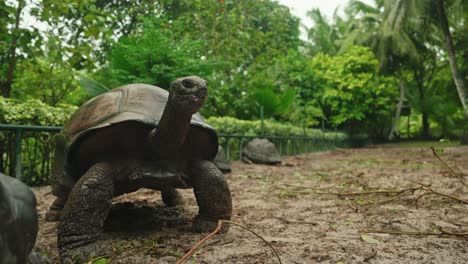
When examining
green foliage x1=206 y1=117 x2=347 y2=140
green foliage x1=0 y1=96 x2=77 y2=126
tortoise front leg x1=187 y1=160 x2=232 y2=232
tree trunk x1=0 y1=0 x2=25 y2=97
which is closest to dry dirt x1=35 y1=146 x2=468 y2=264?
tortoise front leg x1=187 y1=160 x2=232 y2=232

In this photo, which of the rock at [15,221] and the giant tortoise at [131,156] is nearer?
the rock at [15,221]

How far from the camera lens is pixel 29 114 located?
4434 millimetres

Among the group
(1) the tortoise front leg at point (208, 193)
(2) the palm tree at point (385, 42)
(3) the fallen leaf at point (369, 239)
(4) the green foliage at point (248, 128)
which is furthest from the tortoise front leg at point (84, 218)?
(2) the palm tree at point (385, 42)

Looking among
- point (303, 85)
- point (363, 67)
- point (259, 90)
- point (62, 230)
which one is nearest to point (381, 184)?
point (62, 230)

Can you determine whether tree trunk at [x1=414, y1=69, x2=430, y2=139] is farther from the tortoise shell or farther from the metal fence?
the tortoise shell

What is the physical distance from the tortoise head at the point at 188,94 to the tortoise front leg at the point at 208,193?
1.76 ft

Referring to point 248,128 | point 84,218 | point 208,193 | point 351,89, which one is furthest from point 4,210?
point 351,89

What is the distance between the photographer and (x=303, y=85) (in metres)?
16.5

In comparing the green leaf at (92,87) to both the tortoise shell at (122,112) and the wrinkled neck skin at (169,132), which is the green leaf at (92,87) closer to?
the tortoise shell at (122,112)

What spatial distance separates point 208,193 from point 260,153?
649 cm

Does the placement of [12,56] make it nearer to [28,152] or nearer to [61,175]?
[28,152]

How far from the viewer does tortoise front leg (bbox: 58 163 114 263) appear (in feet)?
6.01

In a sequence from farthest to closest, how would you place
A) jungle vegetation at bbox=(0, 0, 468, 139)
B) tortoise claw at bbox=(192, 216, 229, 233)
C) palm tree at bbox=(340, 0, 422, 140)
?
palm tree at bbox=(340, 0, 422, 140) < jungle vegetation at bbox=(0, 0, 468, 139) < tortoise claw at bbox=(192, 216, 229, 233)

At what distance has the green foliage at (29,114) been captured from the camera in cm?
417
